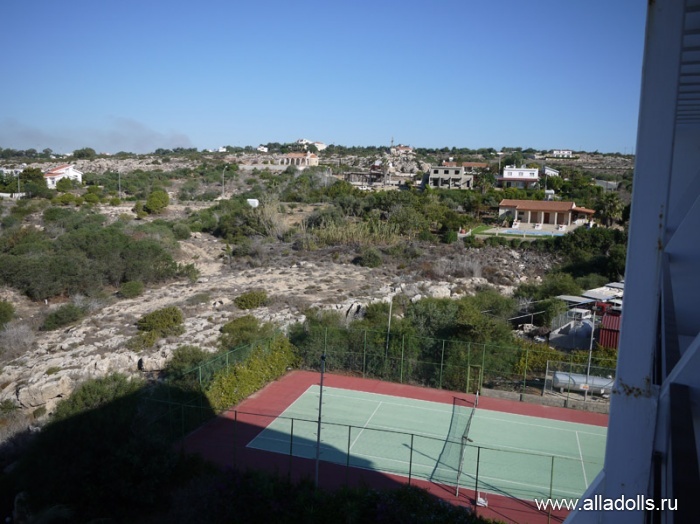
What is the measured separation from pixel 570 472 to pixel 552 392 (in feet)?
16.0

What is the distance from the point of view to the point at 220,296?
2711cm

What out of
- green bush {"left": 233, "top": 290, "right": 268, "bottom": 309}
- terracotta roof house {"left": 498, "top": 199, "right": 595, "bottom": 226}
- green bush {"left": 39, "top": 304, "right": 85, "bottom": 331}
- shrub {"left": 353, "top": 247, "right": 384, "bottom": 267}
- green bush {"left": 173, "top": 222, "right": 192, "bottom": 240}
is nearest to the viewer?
green bush {"left": 39, "top": 304, "right": 85, "bottom": 331}

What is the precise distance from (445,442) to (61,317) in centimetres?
1592

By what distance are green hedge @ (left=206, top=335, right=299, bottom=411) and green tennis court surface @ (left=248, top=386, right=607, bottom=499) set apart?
1.48 metres

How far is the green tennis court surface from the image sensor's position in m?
12.4

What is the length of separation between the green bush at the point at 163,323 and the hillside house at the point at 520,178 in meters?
60.2

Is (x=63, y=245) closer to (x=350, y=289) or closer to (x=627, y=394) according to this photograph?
(x=350, y=289)

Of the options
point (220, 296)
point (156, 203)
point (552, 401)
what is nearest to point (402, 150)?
point (156, 203)

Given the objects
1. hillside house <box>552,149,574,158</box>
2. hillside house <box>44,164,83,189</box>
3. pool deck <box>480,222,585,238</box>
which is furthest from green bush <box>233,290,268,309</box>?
hillside house <box>552,149,574,158</box>

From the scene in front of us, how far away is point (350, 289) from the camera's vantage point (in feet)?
96.1

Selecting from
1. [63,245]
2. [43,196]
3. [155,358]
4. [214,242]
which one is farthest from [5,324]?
[43,196]

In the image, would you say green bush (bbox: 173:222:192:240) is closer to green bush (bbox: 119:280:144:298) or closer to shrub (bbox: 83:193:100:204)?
green bush (bbox: 119:280:144:298)

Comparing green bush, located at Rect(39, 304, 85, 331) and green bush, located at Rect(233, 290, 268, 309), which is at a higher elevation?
green bush, located at Rect(233, 290, 268, 309)

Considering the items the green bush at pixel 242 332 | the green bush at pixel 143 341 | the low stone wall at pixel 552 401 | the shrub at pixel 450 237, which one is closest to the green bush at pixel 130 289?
the green bush at pixel 143 341
